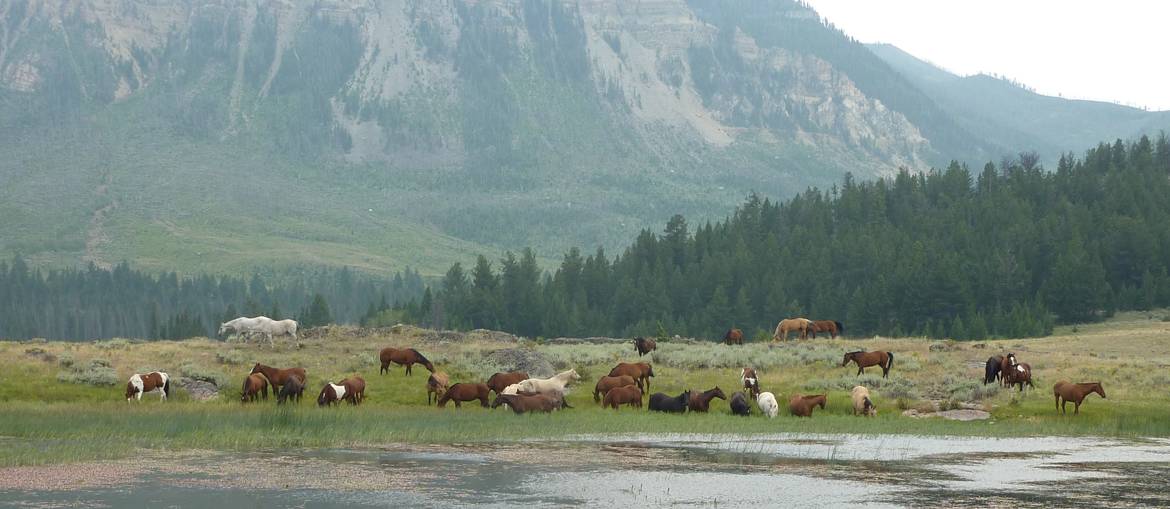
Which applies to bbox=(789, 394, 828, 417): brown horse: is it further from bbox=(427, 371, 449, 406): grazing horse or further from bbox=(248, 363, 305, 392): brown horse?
bbox=(248, 363, 305, 392): brown horse

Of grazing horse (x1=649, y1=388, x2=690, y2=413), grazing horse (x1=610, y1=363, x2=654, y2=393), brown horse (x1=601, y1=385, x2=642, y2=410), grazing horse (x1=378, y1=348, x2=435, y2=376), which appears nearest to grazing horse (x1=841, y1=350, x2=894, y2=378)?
grazing horse (x1=610, y1=363, x2=654, y2=393)

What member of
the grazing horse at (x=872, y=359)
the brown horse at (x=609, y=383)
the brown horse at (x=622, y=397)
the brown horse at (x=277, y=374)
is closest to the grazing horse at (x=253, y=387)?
the brown horse at (x=277, y=374)

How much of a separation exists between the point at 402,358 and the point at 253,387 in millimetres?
9636

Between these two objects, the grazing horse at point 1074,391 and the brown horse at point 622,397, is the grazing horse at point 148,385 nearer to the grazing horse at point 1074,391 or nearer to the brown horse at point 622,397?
the brown horse at point 622,397

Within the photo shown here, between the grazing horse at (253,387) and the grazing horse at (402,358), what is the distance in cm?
828

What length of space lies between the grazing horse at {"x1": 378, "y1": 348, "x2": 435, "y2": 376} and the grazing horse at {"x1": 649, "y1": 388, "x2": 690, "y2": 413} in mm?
11214

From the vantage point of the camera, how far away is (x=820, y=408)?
53156mm

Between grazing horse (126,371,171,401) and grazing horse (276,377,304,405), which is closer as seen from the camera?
grazing horse (126,371,171,401)

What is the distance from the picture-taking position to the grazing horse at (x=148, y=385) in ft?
165

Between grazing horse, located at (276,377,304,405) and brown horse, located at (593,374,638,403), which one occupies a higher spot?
brown horse, located at (593,374,638,403)

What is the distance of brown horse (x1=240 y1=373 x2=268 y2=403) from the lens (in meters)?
50.7

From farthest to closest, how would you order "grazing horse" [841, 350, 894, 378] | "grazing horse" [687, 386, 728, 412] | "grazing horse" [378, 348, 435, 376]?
Answer: "grazing horse" [841, 350, 894, 378], "grazing horse" [378, 348, 435, 376], "grazing horse" [687, 386, 728, 412]

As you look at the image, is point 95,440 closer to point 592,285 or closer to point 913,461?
point 913,461

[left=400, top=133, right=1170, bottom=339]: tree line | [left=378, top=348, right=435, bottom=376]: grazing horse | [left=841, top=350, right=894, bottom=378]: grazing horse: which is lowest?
[left=378, top=348, right=435, bottom=376]: grazing horse
